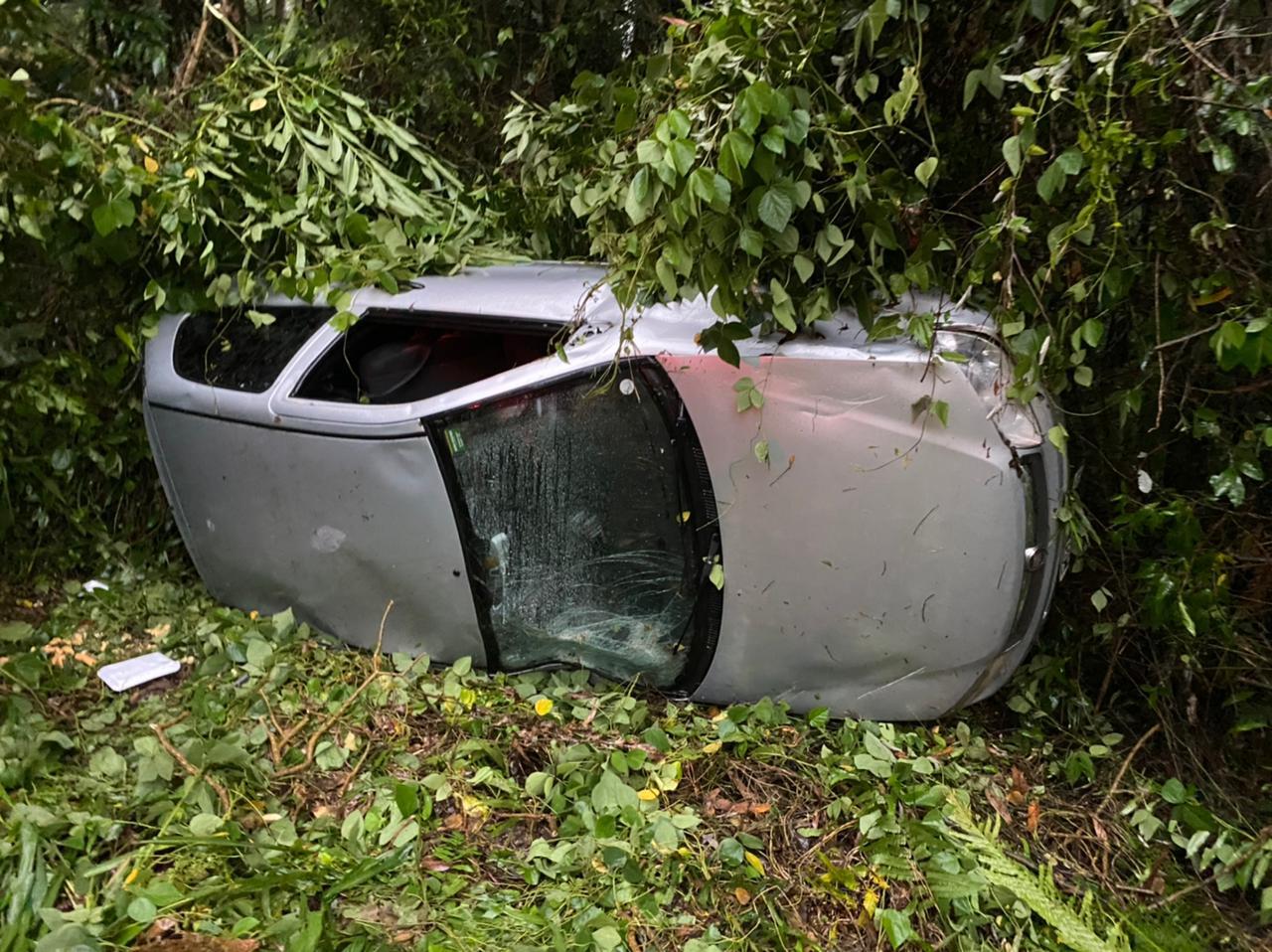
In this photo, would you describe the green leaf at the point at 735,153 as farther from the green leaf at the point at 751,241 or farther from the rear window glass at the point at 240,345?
the rear window glass at the point at 240,345

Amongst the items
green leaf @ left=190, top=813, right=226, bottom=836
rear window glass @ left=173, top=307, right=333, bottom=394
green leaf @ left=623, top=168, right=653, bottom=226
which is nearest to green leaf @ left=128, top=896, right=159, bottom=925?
green leaf @ left=190, top=813, right=226, bottom=836

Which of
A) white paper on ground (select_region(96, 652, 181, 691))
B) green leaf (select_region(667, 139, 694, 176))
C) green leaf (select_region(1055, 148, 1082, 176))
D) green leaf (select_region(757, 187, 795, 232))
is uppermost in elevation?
green leaf (select_region(667, 139, 694, 176))

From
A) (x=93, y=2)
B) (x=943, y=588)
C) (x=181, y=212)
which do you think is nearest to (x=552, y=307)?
(x=943, y=588)

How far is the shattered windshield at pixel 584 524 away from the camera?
201 centimetres

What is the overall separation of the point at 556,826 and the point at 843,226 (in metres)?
1.56

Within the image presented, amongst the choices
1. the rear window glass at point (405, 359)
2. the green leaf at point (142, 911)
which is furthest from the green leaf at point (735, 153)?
the green leaf at point (142, 911)

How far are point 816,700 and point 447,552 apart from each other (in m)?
1.08

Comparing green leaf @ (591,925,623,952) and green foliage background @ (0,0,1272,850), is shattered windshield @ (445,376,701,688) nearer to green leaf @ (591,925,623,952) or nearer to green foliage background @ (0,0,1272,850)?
green foliage background @ (0,0,1272,850)

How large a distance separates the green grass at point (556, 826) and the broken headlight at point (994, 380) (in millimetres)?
797

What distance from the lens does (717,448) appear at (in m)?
1.94

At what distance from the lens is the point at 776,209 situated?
64.9 inches

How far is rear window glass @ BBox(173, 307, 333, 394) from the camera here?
246 cm

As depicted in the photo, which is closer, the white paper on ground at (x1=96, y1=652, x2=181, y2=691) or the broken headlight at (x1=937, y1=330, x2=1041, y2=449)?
the broken headlight at (x1=937, y1=330, x2=1041, y2=449)

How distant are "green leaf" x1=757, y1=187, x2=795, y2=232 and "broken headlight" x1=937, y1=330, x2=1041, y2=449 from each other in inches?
18.0
